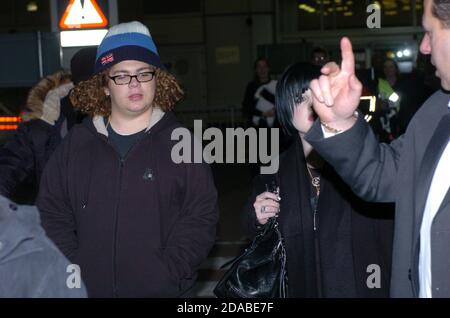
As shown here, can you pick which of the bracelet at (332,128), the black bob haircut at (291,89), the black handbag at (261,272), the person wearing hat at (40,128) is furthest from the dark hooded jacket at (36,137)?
the bracelet at (332,128)

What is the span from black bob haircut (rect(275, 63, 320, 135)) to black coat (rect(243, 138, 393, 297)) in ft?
1.02

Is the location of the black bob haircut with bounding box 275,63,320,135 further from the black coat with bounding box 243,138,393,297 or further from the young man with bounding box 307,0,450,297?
the young man with bounding box 307,0,450,297

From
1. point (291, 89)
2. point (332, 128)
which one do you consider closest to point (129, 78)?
point (291, 89)

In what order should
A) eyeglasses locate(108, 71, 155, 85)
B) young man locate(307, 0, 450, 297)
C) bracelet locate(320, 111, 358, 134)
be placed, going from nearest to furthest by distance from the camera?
1. young man locate(307, 0, 450, 297)
2. bracelet locate(320, 111, 358, 134)
3. eyeglasses locate(108, 71, 155, 85)

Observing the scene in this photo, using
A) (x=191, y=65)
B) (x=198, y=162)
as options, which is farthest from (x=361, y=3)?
(x=198, y=162)

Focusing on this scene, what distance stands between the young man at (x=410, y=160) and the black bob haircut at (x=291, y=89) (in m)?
0.86

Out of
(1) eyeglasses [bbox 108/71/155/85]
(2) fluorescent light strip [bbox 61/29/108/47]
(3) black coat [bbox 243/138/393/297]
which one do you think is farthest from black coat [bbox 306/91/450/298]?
(2) fluorescent light strip [bbox 61/29/108/47]

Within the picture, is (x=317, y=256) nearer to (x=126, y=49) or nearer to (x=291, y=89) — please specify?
(x=291, y=89)

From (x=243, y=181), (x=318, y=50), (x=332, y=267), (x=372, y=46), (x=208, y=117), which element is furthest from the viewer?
(x=372, y=46)

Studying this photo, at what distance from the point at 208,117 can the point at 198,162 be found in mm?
18132

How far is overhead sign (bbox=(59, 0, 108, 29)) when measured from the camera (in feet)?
24.6

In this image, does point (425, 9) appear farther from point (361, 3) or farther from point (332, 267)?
point (361, 3)

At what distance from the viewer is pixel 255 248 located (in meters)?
3.46

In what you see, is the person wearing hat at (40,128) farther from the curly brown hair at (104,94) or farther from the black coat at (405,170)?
the black coat at (405,170)
